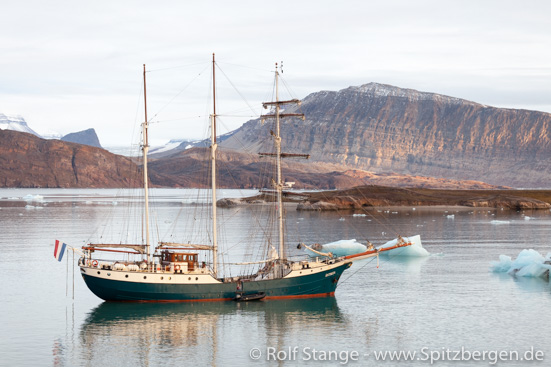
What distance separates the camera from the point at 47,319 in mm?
37438

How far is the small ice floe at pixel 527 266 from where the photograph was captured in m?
50.0

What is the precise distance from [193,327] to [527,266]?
27043mm

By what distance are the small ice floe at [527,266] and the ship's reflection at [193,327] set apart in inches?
655

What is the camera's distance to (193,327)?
35.6 meters

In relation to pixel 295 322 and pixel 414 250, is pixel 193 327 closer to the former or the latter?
pixel 295 322

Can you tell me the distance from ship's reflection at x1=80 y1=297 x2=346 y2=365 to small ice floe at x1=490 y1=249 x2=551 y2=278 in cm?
1663

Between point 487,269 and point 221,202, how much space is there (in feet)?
333

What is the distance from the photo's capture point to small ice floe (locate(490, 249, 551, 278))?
5001 centimetres

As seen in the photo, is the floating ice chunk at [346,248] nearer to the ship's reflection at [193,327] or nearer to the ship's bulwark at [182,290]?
the ship's reflection at [193,327]

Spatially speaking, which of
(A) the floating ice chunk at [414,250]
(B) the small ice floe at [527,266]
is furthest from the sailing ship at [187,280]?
(A) the floating ice chunk at [414,250]

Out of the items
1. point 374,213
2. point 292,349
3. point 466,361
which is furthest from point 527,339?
point 374,213

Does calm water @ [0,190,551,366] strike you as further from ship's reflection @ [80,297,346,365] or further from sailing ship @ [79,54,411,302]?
sailing ship @ [79,54,411,302]

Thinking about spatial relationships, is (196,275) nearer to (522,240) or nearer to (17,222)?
(522,240)

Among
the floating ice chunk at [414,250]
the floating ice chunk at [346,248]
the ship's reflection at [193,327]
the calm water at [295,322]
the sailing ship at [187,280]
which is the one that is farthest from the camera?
the floating ice chunk at [346,248]
